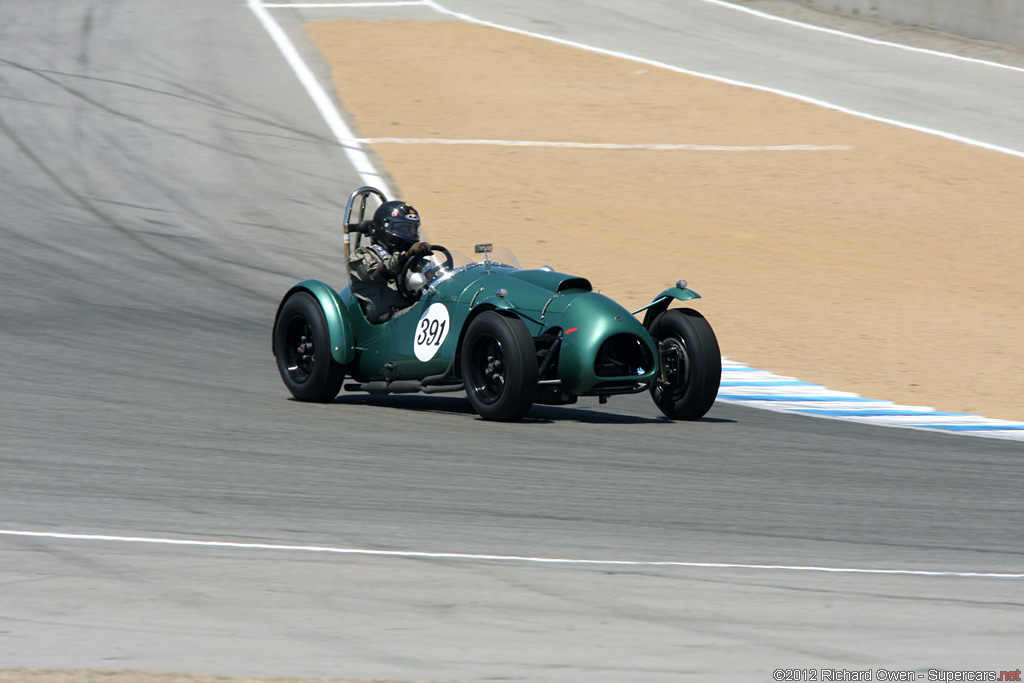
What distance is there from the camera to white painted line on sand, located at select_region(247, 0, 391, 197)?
20547mm

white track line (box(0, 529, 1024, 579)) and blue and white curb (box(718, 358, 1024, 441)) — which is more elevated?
blue and white curb (box(718, 358, 1024, 441))

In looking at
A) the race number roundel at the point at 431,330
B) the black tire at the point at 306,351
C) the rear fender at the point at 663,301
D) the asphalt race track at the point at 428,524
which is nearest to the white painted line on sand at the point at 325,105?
the asphalt race track at the point at 428,524

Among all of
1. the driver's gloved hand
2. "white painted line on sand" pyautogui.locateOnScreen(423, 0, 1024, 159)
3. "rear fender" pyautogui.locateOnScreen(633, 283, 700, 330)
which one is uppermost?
"white painted line on sand" pyautogui.locateOnScreen(423, 0, 1024, 159)

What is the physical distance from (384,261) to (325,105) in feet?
49.4

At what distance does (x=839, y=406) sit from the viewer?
1079 centimetres

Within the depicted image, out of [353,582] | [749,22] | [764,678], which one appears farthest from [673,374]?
[749,22]

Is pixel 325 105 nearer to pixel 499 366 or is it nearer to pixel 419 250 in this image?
pixel 419 250

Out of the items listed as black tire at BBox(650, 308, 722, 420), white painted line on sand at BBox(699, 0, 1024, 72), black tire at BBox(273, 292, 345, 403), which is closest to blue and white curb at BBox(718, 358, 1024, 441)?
black tire at BBox(650, 308, 722, 420)

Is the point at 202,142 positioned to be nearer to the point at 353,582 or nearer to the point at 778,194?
the point at 778,194

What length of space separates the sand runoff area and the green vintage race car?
2759mm

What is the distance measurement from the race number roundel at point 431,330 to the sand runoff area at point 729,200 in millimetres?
3739

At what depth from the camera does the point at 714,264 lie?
56.5 feet

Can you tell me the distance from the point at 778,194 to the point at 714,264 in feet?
14.8

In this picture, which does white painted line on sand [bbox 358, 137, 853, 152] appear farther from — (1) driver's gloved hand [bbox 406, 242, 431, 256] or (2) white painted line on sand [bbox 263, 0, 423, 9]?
(1) driver's gloved hand [bbox 406, 242, 431, 256]
